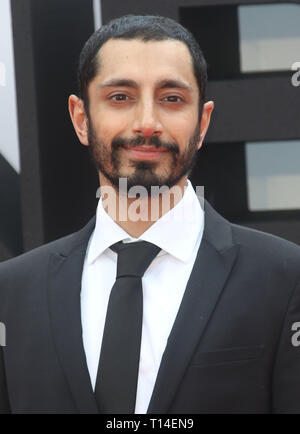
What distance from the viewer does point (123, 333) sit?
2.47 meters

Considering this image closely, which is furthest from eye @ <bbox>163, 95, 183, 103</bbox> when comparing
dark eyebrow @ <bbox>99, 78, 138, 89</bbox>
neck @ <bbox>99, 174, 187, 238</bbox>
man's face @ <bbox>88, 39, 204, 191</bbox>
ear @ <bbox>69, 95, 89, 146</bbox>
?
ear @ <bbox>69, 95, 89, 146</bbox>

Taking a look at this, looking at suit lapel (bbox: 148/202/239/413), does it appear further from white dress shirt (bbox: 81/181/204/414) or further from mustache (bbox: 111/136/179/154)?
mustache (bbox: 111/136/179/154)

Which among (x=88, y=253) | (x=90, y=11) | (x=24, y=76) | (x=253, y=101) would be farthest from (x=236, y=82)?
(x=88, y=253)

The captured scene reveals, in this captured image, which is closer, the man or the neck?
the man

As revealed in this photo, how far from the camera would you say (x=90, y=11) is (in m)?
20.6

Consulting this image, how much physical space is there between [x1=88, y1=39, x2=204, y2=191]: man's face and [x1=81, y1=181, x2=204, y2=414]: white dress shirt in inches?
7.2

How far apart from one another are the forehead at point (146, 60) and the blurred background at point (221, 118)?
13.9 meters

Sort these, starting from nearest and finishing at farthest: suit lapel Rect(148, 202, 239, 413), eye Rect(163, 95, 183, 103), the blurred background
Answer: suit lapel Rect(148, 202, 239, 413) → eye Rect(163, 95, 183, 103) → the blurred background

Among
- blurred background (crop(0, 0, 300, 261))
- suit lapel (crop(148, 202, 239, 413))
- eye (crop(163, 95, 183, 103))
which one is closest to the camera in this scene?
suit lapel (crop(148, 202, 239, 413))

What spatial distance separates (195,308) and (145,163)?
47 cm

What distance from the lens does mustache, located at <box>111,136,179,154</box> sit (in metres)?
2.38

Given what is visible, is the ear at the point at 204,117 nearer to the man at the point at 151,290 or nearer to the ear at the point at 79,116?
the man at the point at 151,290

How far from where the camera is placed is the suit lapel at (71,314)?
7.88 ft

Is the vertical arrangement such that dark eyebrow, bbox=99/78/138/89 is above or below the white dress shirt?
above
